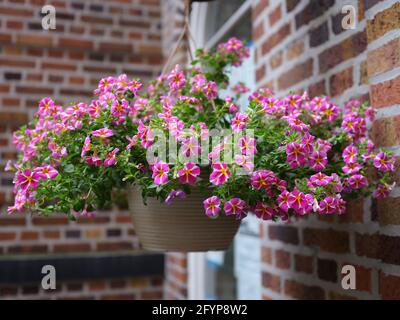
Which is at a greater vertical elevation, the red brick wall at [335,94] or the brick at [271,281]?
the red brick wall at [335,94]

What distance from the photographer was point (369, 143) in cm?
90

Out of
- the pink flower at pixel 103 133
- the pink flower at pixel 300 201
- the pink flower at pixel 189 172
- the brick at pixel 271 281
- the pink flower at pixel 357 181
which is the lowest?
the brick at pixel 271 281

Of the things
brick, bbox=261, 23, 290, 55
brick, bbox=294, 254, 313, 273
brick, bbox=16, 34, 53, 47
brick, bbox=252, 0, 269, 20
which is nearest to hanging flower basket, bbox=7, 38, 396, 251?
brick, bbox=294, 254, 313, 273

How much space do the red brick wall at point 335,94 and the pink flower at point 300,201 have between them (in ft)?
0.81

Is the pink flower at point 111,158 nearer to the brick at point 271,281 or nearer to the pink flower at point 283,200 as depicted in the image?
the pink flower at point 283,200

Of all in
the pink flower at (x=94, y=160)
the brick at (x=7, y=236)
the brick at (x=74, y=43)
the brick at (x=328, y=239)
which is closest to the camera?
the pink flower at (x=94, y=160)

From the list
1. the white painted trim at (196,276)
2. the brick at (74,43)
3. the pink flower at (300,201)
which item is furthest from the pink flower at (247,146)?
the brick at (74,43)

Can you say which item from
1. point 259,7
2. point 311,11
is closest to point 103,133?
point 311,11

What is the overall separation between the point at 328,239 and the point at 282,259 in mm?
253

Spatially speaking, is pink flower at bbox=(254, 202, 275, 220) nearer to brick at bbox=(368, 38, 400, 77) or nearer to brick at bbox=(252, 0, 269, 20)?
brick at bbox=(368, 38, 400, 77)

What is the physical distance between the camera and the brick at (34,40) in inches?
95.1

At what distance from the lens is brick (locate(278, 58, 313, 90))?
4.26 feet

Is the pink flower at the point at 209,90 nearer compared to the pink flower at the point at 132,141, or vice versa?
the pink flower at the point at 132,141

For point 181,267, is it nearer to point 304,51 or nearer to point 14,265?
point 14,265
